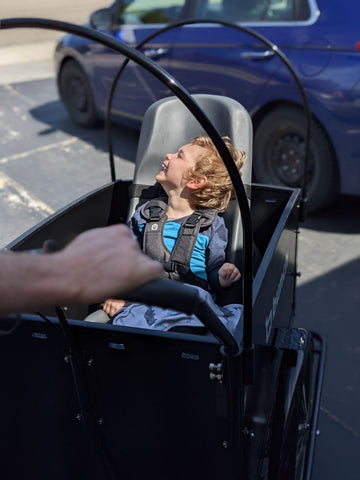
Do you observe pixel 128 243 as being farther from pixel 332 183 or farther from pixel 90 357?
pixel 332 183

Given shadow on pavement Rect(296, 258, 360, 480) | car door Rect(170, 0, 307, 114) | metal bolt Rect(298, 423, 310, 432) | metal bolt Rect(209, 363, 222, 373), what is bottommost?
shadow on pavement Rect(296, 258, 360, 480)

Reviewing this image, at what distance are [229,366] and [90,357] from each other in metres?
0.39

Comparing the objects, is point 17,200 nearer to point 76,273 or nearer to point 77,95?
point 76,273

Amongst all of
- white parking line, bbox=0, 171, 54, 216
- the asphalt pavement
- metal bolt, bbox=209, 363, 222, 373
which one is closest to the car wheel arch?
the asphalt pavement

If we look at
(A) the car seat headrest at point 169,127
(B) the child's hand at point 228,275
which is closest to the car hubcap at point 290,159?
(A) the car seat headrest at point 169,127

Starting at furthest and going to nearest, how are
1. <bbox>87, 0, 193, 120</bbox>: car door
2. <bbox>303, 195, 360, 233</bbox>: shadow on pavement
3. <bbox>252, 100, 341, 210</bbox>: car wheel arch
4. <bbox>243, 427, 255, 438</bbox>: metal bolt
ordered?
<bbox>87, 0, 193, 120</bbox>: car door < <bbox>303, 195, 360, 233</bbox>: shadow on pavement < <bbox>252, 100, 341, 210</bbox>: car wheel arch < <bbox>243, 427, 255, 438</bbox>: metal bolt

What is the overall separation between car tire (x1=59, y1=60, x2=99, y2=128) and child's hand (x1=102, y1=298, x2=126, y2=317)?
3.78 m

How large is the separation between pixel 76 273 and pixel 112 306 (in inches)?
49.4

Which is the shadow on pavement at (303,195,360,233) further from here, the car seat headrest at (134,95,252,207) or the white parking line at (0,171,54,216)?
the white parking line at (0,171,54,216)

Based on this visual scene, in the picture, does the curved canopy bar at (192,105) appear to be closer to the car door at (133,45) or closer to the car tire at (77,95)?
the car door at (133,45)

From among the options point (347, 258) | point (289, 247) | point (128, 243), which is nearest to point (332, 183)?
point (347, 258)

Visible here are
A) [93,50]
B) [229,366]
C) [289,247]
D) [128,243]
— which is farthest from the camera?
[93,50]

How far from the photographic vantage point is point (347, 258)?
11.5 ft

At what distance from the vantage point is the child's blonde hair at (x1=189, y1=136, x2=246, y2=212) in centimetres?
224
